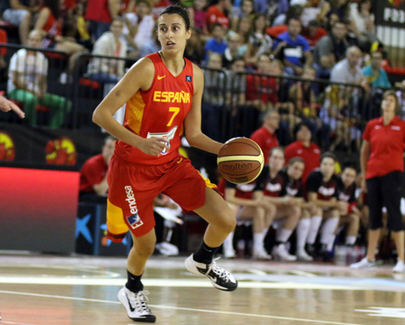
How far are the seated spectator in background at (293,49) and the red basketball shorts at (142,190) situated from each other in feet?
31.2

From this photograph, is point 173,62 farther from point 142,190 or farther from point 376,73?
point 376,73

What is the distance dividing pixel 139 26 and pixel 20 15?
6.57 ft

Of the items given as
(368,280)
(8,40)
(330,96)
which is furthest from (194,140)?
(330,96)

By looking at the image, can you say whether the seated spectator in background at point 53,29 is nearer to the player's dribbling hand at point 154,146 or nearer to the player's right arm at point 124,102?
the player's right arm at point 124,102

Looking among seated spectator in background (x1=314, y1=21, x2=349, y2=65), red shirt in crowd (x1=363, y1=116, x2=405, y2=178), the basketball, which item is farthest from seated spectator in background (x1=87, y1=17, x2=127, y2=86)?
the basketball

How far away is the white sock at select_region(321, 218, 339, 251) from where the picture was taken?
13148mm

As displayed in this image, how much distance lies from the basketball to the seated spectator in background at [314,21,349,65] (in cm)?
1015

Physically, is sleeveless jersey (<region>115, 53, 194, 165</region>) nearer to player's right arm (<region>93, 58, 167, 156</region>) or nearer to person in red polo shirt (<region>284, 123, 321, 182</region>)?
player's right arm (<region>93, 58, 167, 156</region>)

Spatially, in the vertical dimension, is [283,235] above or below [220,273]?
below

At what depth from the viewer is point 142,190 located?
228 inches

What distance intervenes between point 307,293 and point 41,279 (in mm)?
2560

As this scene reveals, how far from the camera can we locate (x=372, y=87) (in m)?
14.3

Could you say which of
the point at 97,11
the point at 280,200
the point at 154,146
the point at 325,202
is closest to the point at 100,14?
the point at 97,11

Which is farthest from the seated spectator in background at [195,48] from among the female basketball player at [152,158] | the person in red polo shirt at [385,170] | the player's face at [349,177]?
the female basketball player at [152,158]
